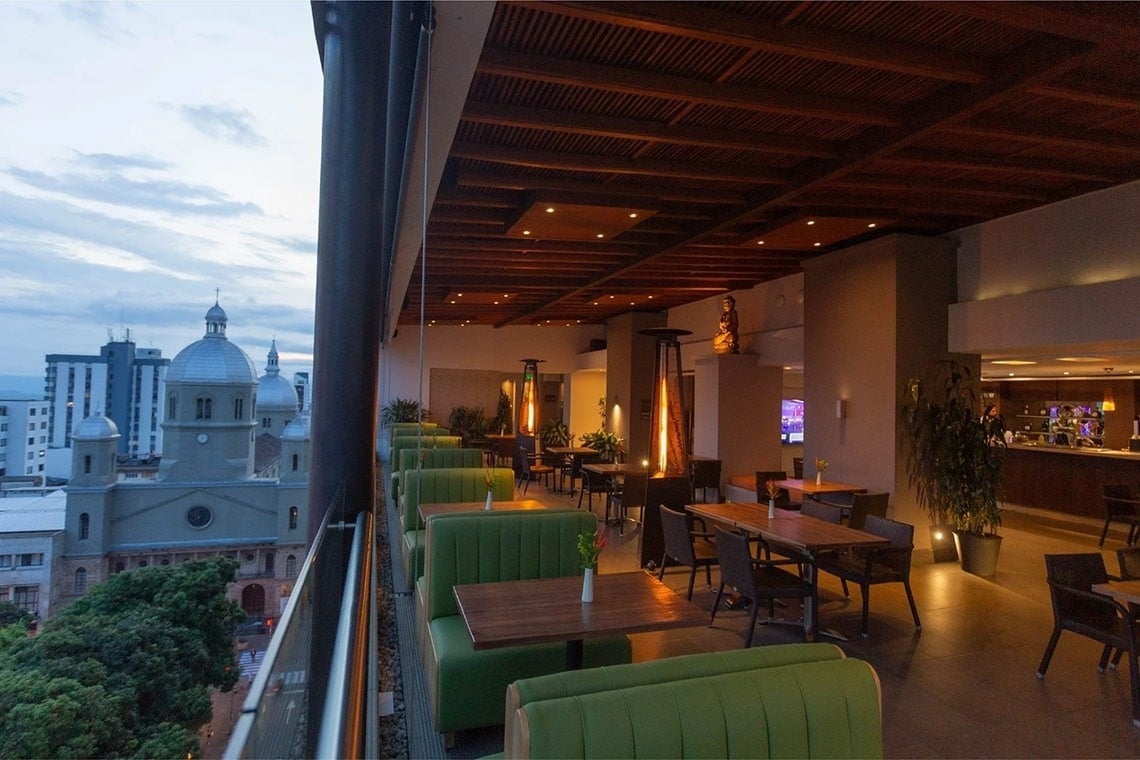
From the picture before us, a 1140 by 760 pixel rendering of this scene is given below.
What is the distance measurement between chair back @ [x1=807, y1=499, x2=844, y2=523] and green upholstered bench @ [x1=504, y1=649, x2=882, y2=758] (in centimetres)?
415

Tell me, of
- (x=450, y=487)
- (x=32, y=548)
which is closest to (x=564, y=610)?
(x=450, y=487)

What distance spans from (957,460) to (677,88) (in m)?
5.10

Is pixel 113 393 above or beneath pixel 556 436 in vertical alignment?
above

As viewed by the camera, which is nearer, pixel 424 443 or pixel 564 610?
pixel 564 610

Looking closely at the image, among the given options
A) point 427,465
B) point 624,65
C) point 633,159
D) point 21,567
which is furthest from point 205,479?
point 624,65

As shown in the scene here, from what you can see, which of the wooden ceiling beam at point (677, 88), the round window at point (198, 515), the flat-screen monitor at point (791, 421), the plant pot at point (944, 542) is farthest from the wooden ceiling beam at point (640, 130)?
the flat-screen monitor at point (791, 421)

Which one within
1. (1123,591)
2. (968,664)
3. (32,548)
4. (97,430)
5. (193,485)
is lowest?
(32,548)

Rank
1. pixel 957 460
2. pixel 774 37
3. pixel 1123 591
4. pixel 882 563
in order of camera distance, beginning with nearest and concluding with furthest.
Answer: pixel 774 37 < pixel 1123 591 < pixel 882 563 < pixel 957 460

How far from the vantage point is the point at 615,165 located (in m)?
4.96

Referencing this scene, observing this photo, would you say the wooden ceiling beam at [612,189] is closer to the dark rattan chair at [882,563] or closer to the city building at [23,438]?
the dark rattan chair at [882,563]

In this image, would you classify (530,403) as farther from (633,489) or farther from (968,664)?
(968,664)

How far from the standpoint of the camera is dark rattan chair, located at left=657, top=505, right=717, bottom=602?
497cm

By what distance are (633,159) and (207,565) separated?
8.82 meters

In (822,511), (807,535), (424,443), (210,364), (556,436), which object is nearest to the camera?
(807,535)
